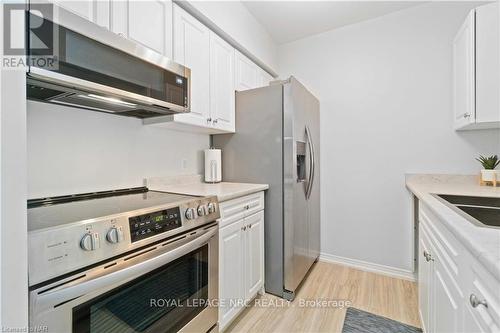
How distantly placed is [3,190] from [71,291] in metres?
0.41

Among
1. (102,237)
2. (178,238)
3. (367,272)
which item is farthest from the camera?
(367,272)

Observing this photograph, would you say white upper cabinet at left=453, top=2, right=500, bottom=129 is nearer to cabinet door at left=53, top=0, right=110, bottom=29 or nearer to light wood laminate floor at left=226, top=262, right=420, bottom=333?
light wood laminate floor at left=226, top=262, right=420, bottom=333

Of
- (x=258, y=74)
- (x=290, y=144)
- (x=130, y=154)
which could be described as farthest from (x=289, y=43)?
(x=130, y=154)

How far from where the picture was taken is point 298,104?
2.03 m

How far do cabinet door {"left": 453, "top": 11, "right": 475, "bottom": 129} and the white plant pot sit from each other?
412 mm

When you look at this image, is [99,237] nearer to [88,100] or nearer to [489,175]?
[88,100]

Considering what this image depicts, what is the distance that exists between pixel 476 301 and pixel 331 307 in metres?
1.43

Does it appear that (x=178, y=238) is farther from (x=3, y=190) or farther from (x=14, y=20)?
(x=14, y=20)

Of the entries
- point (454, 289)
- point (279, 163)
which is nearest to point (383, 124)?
point (279, 163)

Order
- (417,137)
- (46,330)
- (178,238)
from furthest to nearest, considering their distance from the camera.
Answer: (417,137), (178,238), (46,330)

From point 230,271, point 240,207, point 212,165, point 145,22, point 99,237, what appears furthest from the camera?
point 212,165

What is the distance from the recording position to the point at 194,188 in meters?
1.80

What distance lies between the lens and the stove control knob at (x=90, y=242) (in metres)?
0.80

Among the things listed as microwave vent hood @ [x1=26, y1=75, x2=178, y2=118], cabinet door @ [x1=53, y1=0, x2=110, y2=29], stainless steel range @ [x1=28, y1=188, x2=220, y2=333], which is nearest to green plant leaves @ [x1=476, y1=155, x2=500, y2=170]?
stainless steel range @ [x1=28, y1=188, x2=220, y2=333]
